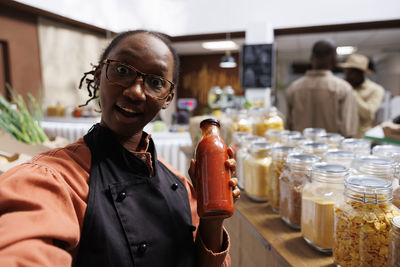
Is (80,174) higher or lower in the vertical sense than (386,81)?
lower

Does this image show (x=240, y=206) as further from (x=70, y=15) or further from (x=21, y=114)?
(x=70, y=15)

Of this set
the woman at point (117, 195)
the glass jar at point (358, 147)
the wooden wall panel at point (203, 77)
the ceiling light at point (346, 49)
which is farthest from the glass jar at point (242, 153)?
the ceiling light at point (346, 49)

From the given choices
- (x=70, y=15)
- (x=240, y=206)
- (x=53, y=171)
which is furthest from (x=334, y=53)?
(x=70, y=15)

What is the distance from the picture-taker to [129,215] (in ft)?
2.11

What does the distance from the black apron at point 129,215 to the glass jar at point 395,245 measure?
43cm

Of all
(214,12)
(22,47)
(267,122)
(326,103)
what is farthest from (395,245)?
(22,47)

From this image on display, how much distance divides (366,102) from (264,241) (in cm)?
293

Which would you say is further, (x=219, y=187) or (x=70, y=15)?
(x=70, y=15)

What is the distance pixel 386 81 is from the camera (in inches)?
394

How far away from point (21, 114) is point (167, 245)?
5.07 ft

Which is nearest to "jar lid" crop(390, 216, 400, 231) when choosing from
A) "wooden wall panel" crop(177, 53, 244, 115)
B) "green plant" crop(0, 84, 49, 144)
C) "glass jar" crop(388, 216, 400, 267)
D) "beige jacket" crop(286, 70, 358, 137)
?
"glass jar" crop(388, 216, 400, 267)

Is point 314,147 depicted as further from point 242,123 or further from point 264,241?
point 242,123

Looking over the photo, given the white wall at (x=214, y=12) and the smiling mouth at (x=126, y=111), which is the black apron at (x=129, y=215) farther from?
the white wall at (x=214, y=12)

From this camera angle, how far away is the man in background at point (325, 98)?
2.54m
